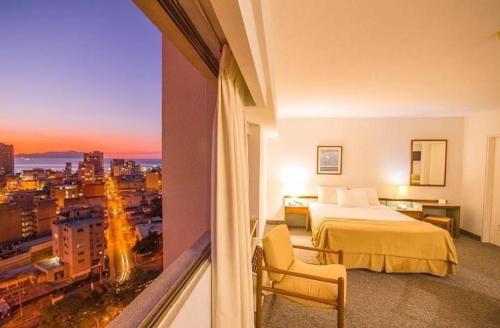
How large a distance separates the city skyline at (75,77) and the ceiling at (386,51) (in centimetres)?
87

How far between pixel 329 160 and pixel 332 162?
0.08m

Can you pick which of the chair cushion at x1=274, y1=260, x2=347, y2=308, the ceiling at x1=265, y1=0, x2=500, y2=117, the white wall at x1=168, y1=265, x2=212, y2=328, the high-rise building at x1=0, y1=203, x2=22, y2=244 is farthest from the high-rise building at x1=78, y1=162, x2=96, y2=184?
the chair cushion at x1=274, y1=260, x2=347, y2=308

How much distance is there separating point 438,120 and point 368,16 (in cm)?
472

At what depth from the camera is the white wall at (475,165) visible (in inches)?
176

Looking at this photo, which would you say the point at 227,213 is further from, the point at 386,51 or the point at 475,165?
the point at 475,165

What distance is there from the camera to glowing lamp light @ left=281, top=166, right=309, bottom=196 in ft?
17.8

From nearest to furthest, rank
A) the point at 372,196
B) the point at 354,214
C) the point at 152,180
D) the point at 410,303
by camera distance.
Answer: the point at 152,180 → the point at 410,303 → the point at 354,214 → the point at 372,196

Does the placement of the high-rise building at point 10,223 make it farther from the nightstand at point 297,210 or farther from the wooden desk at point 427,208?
the wooden desk at point 427,208

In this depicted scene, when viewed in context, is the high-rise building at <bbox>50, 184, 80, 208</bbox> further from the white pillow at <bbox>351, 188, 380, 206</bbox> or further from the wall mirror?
the wall mirror

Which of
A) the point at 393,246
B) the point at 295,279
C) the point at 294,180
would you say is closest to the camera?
the point at 295,279

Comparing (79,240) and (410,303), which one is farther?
(410,303)

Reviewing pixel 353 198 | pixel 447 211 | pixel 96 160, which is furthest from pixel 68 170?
pixel 447 211

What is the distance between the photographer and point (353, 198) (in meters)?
4.73

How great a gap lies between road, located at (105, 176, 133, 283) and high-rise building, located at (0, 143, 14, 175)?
1.35ft
